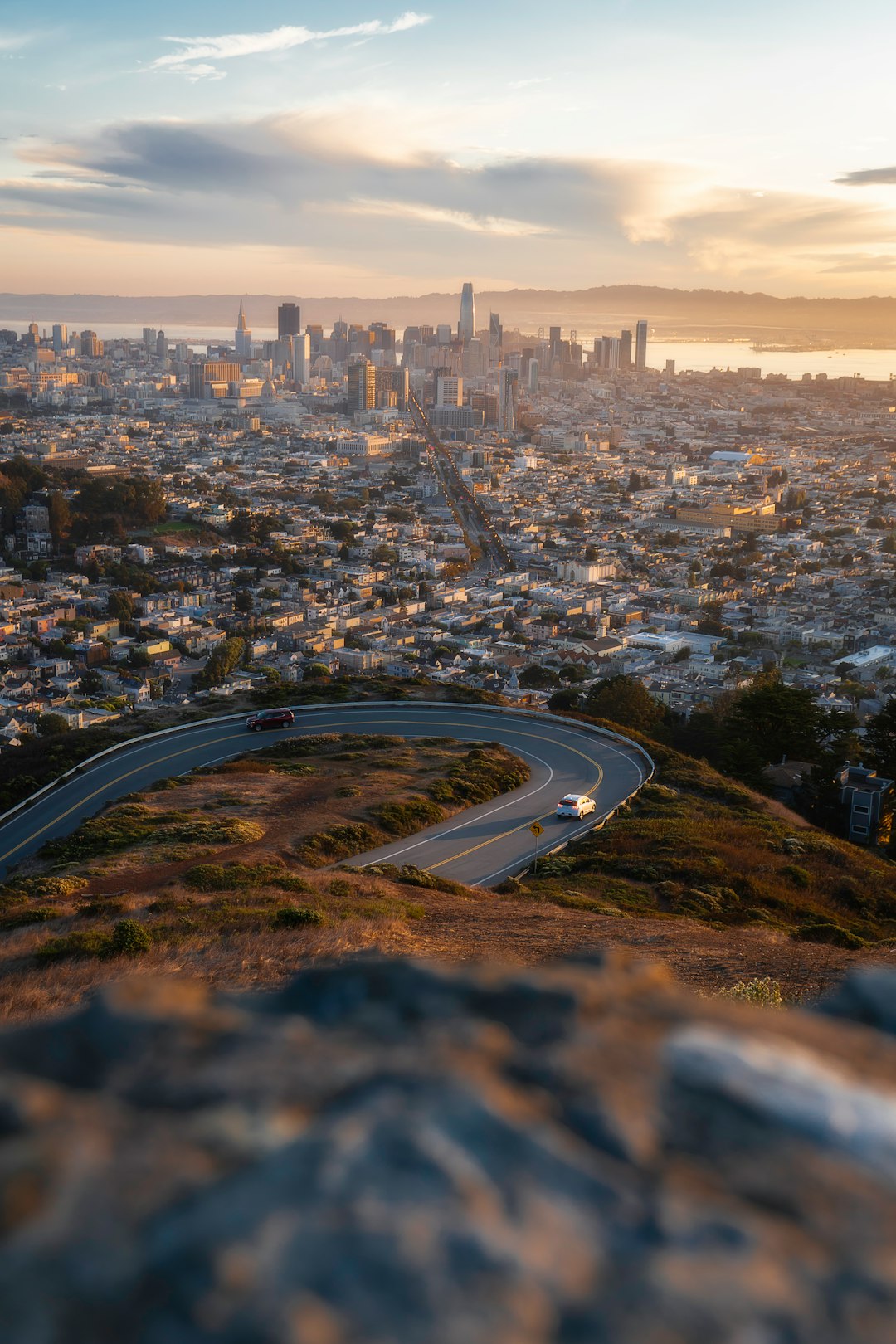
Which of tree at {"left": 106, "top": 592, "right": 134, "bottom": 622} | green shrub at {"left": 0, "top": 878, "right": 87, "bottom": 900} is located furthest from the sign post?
tree at {"left": 106, "top": 592, "right": 134, "bottom": 622}

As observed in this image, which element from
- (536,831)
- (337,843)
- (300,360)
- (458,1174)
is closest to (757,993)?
(458,1174)

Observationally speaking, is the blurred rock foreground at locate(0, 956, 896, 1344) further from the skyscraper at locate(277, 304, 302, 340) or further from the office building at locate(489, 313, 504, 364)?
the skyscraper at locate(277, 304, 302, 340)

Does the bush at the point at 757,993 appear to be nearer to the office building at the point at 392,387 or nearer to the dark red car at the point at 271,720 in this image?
the dark red car at the point at 271,720

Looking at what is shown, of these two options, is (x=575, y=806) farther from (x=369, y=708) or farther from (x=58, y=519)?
(x=58, y=519)

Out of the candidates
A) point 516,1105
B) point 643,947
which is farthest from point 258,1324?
point 643,947

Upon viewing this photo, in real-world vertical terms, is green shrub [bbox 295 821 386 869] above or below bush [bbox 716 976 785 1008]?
below

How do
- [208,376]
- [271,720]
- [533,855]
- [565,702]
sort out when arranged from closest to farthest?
[533,855]
[271,720]
[565,702]
[208,376]
